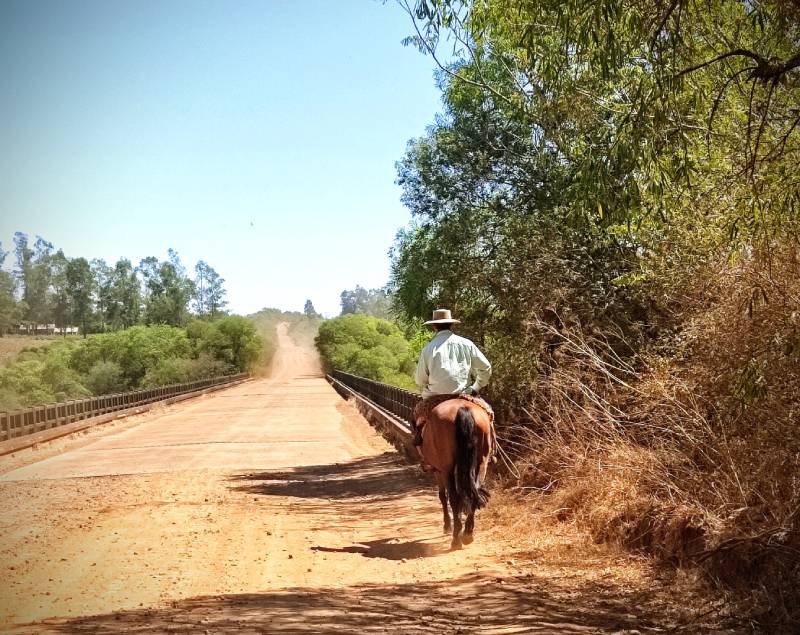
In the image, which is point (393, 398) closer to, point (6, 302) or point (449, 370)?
point (6, 302)

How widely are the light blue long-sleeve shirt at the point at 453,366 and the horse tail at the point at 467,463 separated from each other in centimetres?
46

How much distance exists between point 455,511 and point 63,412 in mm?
20398

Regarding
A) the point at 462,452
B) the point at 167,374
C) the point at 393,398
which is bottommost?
the point at 393,398

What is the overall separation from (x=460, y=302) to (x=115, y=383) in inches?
3268

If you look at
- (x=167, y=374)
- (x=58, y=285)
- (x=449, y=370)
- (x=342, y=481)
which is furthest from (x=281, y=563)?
(x=167, y=374)

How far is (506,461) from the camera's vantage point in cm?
1200

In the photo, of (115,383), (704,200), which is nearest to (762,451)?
(704,200)

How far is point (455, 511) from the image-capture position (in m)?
8.86

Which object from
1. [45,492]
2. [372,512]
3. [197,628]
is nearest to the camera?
[197,628]

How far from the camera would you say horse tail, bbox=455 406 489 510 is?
8.73 meters

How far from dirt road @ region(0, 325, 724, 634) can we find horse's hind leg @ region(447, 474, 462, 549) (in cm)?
17

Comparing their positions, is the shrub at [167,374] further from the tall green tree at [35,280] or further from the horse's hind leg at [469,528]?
the horse's hind leg at [469,528]

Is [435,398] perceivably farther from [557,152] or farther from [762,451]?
[557,152]

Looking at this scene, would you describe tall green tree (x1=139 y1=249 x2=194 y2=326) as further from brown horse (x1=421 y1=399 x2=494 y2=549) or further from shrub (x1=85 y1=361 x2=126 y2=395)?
brown horse (x1=421 y1=399 x2=494 y2=549)
